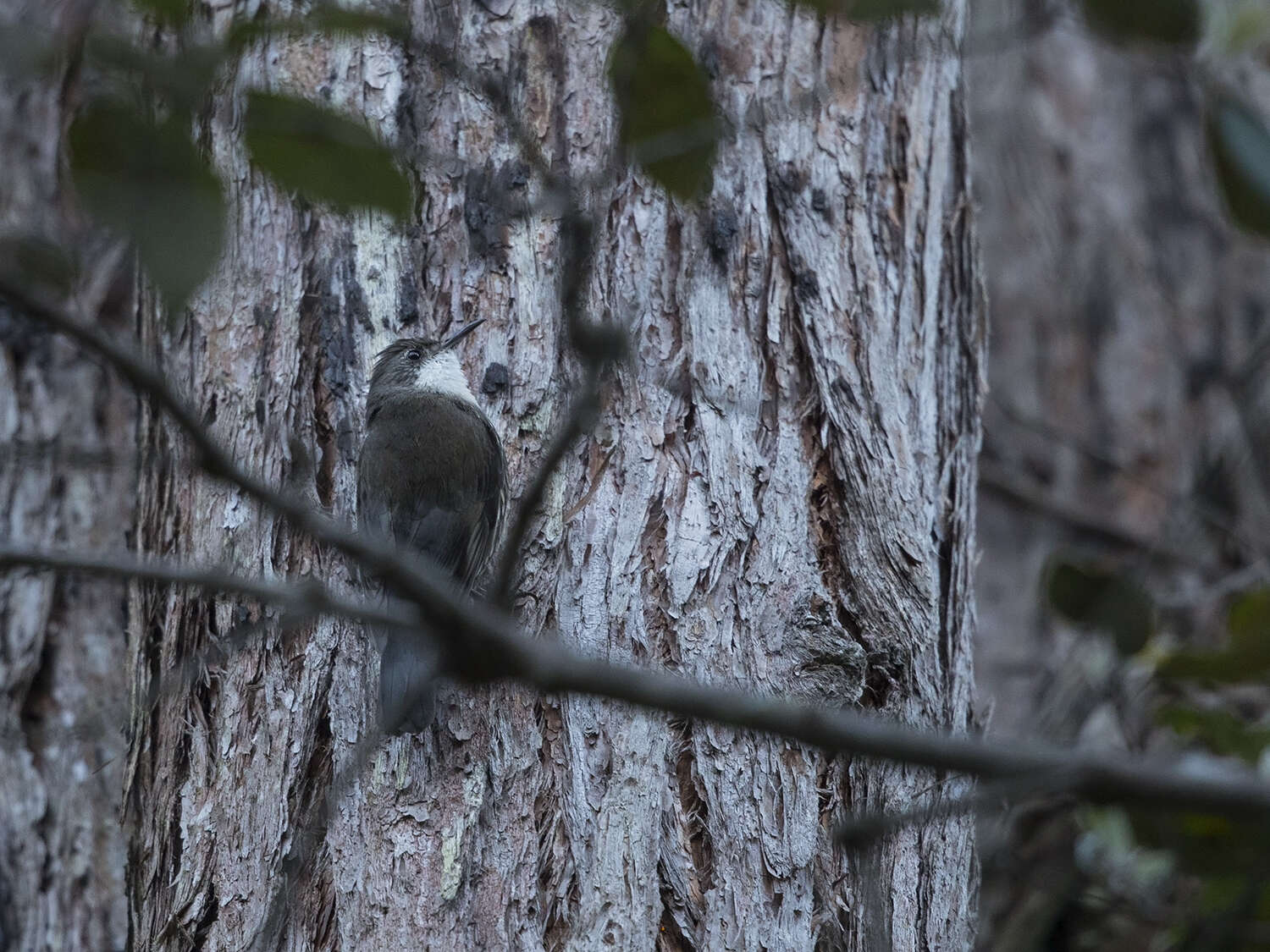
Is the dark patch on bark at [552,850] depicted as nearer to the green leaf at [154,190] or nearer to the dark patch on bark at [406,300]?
the dark patch on bark at [406,300]

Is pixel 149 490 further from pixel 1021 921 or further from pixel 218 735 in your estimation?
pixel 1021 921

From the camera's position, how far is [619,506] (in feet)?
10.1

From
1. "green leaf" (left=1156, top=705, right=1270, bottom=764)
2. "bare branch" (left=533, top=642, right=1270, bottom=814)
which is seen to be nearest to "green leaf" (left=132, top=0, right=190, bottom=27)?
"bare branch" (left=533, top=642, right=1270, bottom=814)

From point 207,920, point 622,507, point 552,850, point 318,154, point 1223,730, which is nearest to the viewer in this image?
point 318,154

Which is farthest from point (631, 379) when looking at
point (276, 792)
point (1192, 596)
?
point (1192, 596)

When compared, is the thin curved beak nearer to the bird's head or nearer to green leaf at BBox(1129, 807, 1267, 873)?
the bird's head

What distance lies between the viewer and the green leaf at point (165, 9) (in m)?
1.29

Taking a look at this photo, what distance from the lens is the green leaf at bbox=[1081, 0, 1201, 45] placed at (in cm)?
142

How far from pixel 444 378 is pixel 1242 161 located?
101 inches

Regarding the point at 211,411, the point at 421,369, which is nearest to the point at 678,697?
the point at 211,411

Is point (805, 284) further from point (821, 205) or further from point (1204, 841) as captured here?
point (1204, 841)

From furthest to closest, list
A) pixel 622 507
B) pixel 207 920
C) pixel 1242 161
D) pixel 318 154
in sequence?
pixel 622 507 → pixel 207 920 → pixel 1242 161 → pixel 318 154

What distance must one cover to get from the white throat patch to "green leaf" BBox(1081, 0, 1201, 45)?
88.8 inches

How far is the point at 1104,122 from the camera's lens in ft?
22.6
